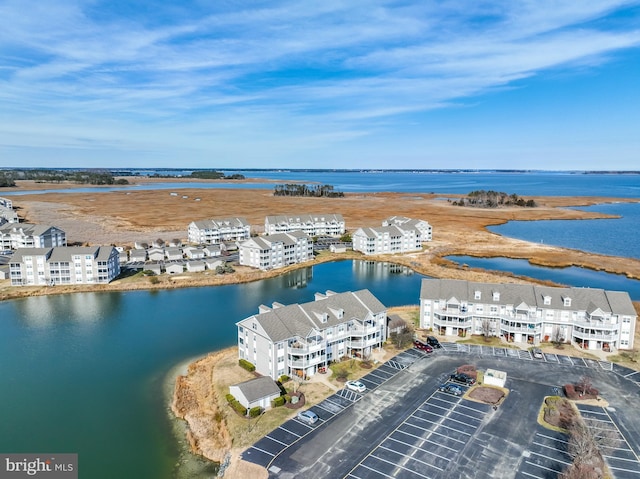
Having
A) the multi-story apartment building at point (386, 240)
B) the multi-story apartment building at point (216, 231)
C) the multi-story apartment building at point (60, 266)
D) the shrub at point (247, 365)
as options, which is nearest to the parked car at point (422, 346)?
the shrub at point (247, 365)

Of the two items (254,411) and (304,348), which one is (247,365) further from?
(254,411)

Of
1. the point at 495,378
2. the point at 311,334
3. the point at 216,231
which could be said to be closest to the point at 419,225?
the point at 216,231

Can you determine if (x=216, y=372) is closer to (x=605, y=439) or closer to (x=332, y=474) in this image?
(x=332, y=474)

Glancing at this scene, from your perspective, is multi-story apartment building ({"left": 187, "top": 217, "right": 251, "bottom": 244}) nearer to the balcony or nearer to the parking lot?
the balcony

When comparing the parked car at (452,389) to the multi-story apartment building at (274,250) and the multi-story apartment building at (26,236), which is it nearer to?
the multi-story apartment building at (274,250)

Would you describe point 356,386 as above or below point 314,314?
below

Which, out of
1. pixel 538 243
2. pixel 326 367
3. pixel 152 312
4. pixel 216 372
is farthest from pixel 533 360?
pixel 538 243
